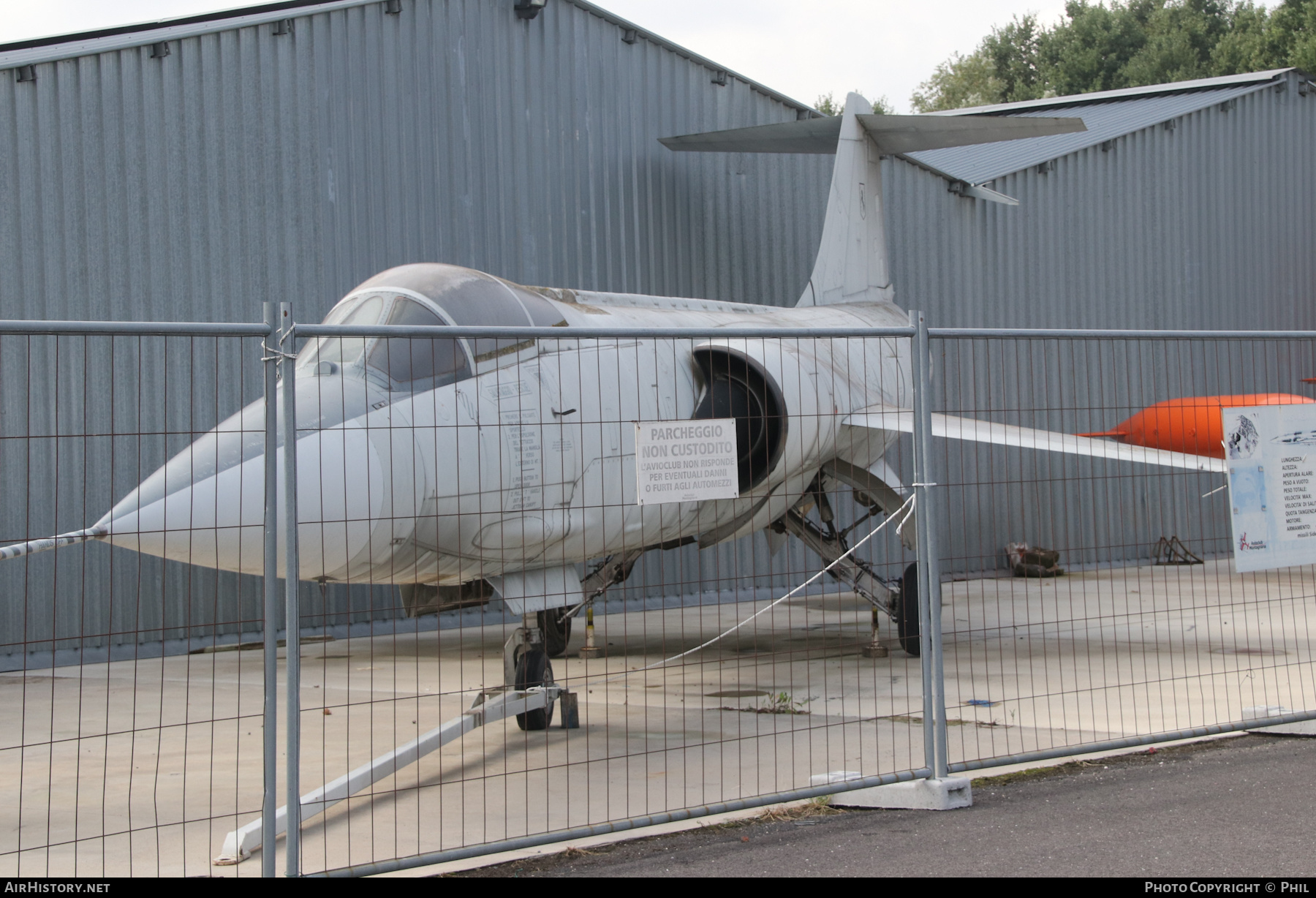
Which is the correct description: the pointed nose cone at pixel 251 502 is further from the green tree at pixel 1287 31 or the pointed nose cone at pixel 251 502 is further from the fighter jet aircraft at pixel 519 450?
the green tree at pixel 1287 31

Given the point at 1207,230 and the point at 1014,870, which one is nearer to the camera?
the point at 1014,870

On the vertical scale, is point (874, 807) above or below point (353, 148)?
below

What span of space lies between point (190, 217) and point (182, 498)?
24.4 feet

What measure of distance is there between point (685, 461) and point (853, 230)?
939 cm

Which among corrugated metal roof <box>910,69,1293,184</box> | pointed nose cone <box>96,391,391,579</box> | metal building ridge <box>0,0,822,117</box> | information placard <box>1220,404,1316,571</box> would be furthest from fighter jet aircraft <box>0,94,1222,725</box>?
corrugated metal roof <box>910,69,1293,184</box>

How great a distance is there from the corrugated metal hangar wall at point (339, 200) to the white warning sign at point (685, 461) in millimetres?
4049

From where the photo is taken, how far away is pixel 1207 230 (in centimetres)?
2205

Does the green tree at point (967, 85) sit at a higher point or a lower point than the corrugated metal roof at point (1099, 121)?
higher

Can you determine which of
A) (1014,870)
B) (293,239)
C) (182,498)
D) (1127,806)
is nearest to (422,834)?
(182,498)

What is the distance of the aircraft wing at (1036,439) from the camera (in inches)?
323

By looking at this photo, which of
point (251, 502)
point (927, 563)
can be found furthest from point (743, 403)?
point (251, 502)

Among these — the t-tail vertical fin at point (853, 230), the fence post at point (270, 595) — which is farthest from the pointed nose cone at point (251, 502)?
the t-tail vertical fin at point (853, 230)

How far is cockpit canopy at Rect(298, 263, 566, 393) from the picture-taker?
6949 millimetres

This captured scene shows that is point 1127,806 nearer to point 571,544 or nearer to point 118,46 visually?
point 571,544
